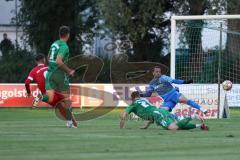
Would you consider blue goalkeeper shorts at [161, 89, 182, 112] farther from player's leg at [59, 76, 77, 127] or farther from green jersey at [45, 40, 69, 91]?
green jersey at [45, 40, 69, 91]

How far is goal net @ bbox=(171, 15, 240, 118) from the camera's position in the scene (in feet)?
88.8

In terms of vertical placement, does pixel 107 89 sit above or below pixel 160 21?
below

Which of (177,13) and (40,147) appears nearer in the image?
(40,147)

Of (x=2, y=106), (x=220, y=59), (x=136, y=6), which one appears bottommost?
(x=2, y=106)

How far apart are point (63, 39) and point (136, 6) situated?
2393 cm

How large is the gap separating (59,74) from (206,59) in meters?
13.8

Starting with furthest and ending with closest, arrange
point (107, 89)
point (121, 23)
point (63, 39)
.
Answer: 1. point (121, 23)
2. point (107, 89)
3. point (63, 39)

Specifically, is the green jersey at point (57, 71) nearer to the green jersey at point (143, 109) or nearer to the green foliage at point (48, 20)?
the green jersey at point (143, 109)

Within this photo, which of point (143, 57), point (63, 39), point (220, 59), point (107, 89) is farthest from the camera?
point (143, 57)

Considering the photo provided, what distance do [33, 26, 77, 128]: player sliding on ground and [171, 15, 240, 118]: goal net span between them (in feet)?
27.8

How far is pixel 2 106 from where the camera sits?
34.7 metres

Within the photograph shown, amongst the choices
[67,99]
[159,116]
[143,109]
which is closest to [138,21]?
[67,99]

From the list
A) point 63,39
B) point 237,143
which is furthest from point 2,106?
point 237,143

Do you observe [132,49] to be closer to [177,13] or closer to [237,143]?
[177,13]
